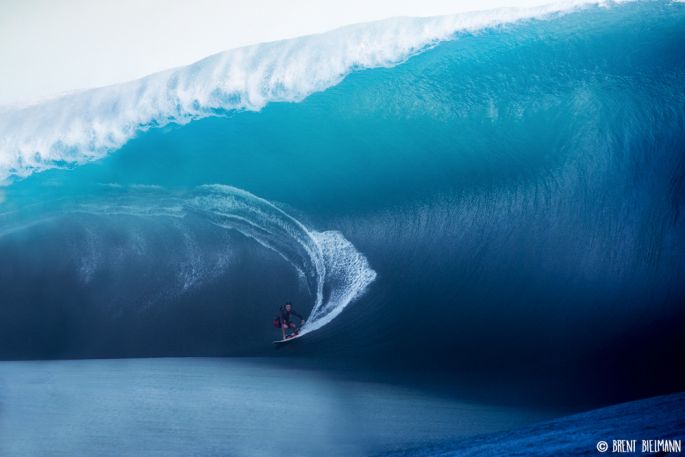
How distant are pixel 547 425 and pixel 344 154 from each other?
453 cm

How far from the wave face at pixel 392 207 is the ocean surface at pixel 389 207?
0.03 metres

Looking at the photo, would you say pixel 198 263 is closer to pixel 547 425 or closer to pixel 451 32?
pixel 547 425

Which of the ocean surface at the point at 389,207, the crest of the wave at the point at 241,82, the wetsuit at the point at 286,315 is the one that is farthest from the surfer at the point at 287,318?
the crest of the wave at the point at 241,82

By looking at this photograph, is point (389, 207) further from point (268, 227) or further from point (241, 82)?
point (241, 82)

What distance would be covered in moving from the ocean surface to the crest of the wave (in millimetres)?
31

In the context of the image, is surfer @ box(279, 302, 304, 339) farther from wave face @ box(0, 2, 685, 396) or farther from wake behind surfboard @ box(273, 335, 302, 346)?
wave face @ box(0, 2, 685, 396)

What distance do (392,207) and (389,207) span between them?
0.12 ft

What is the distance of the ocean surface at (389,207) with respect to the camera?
536cm

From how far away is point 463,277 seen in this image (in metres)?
5.96

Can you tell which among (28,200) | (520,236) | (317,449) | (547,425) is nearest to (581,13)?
(520,236)

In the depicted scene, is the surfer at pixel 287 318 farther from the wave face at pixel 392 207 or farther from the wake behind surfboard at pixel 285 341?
the wave face at pixel 392 207

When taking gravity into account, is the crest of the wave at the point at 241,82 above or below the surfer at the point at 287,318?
above

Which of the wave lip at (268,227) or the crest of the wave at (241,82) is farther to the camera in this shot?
the crest of the wave at (241,82)

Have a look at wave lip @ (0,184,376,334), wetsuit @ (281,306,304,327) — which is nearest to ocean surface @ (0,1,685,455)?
wave lip @ (0,184,376,334)
